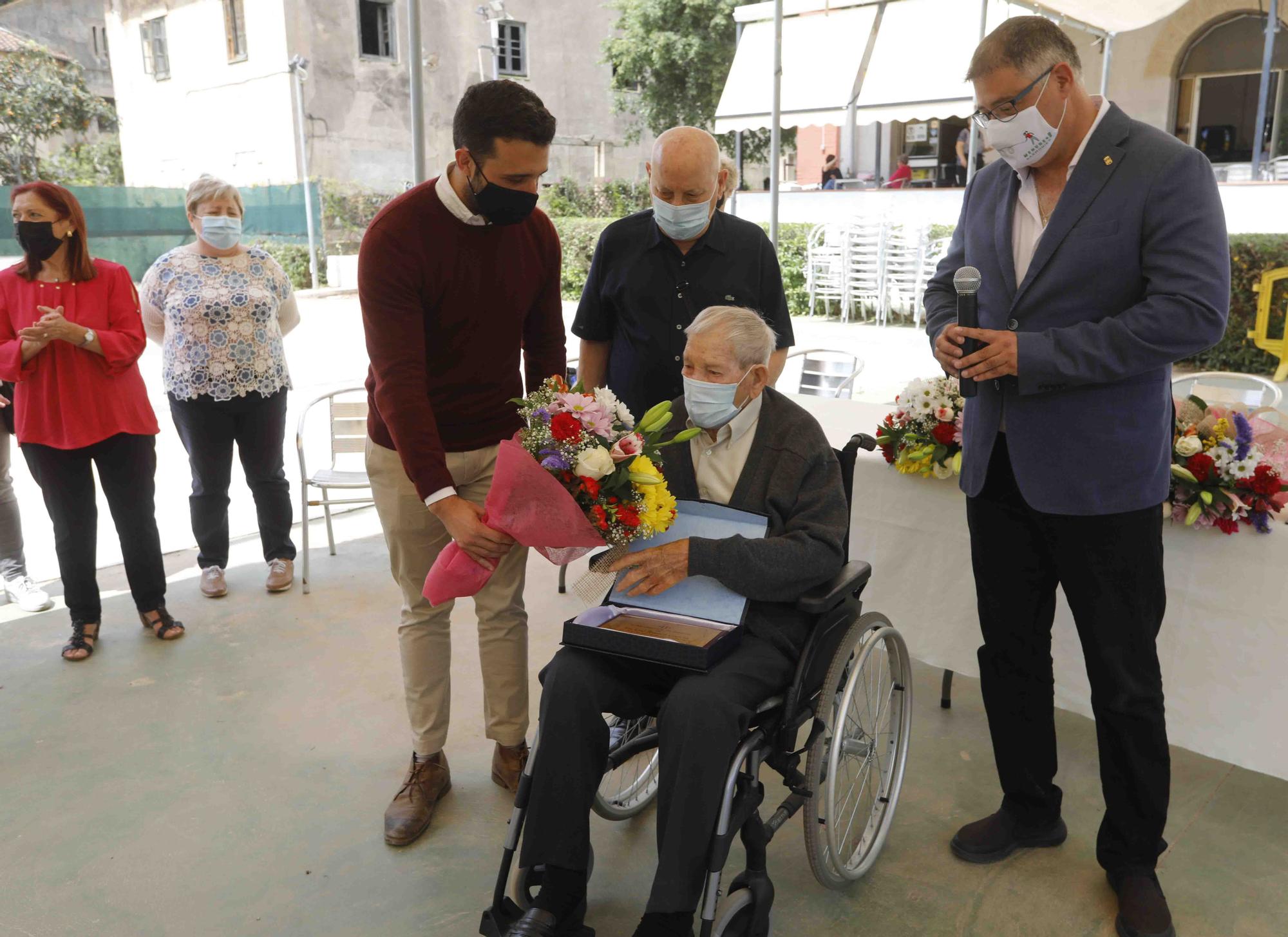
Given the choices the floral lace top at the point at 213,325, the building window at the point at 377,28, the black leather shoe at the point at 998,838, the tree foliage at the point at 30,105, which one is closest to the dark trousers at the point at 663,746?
the black leather shoe at the point at 998,838

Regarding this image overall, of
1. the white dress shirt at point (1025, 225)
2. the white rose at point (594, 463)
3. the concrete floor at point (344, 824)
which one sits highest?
the white dress shirt at point (1025, 225)

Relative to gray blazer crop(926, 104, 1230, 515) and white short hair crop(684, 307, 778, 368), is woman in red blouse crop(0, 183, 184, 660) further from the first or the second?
gray blazer crop(926, 104, 1230, 515)

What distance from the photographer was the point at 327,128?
71.4ft

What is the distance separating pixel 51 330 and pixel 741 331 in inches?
96.5

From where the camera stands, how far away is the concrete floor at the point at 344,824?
2215 mm

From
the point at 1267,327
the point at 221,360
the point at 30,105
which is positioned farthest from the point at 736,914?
the point at 30,105

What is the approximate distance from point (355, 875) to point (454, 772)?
1.61 feet

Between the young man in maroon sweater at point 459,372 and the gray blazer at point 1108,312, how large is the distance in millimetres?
1065

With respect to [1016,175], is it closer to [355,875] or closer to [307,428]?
[355,875]

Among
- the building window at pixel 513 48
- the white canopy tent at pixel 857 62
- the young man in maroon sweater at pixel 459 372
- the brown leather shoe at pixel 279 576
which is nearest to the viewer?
the young man in maroon sweater at pixel 459 372

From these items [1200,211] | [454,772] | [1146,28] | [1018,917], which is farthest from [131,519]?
[1146,28]

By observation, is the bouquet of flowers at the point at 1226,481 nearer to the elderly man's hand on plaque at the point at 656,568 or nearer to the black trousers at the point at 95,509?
the elderly man's hand on plaque at the point at 656,568

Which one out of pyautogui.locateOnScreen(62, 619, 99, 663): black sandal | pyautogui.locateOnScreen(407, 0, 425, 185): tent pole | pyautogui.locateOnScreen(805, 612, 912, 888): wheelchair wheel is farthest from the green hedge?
pyautogui.locateOnScreen(805, 612, 912, 888): wheelchair wheel

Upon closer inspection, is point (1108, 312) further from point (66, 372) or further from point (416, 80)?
point (66, 372)
